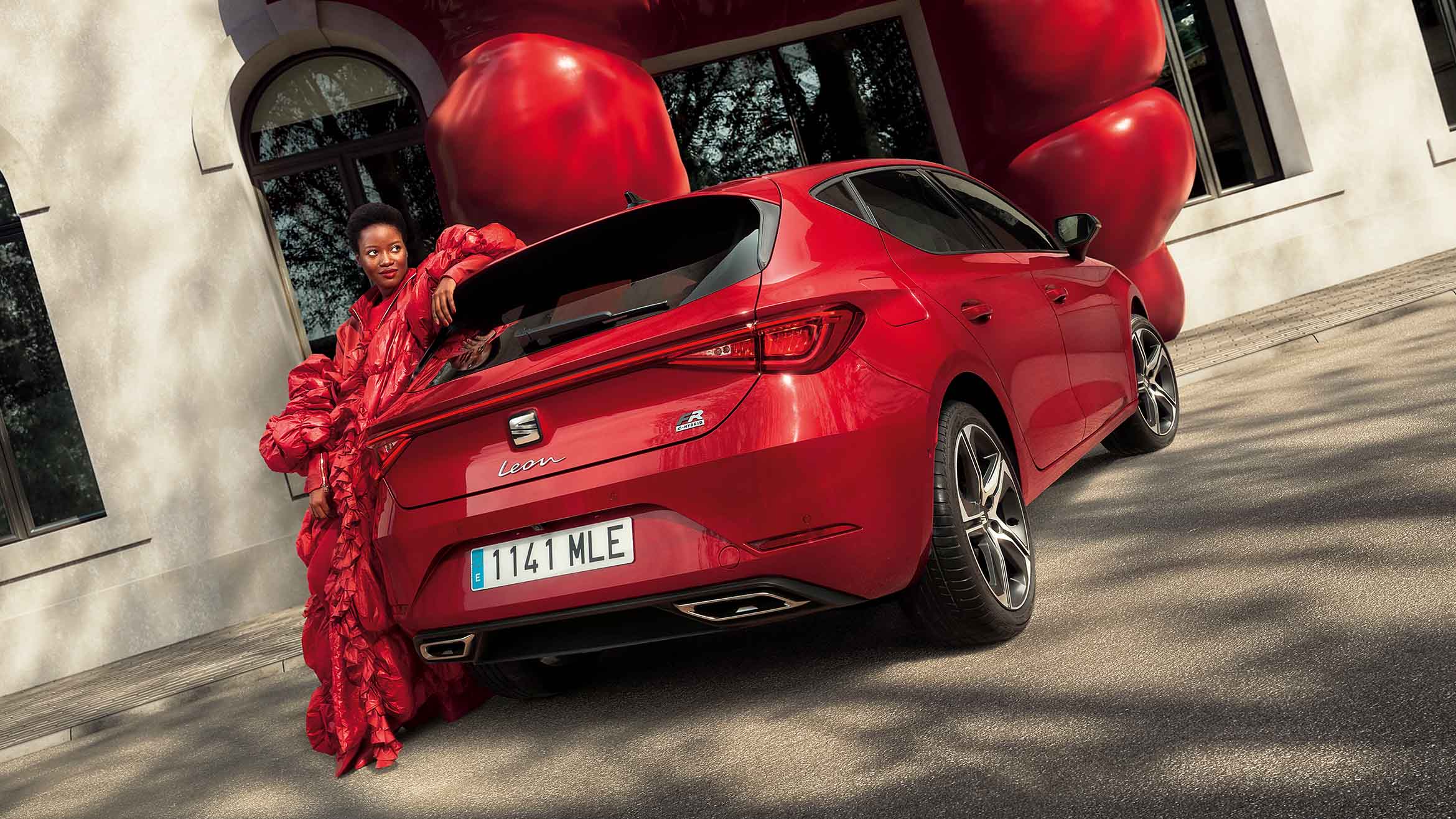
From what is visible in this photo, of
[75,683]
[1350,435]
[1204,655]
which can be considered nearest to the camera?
[1204,655]

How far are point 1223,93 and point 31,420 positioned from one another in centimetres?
1069

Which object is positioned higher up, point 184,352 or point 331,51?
point 331,51

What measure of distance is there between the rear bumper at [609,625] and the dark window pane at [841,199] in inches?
47.7

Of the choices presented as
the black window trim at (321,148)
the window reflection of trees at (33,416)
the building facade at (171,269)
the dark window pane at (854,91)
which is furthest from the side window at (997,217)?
the window reflection of trees at (33,416)

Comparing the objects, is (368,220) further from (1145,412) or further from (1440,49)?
(1440,49)

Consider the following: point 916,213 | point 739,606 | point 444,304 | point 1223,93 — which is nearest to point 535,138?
point 444,304

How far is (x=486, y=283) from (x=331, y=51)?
5994 millimetres

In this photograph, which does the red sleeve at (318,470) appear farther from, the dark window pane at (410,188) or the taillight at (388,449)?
the dark window pane at (410,188)

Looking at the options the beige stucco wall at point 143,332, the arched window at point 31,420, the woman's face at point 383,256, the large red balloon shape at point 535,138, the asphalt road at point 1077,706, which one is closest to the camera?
the asphalt road at point 1077,706

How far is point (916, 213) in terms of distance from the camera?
3.81 meters

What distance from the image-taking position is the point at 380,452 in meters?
3.32

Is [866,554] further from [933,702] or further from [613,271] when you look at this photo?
[613,271]

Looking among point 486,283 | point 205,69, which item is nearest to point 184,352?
point 205,69

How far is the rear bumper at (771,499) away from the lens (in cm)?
279
